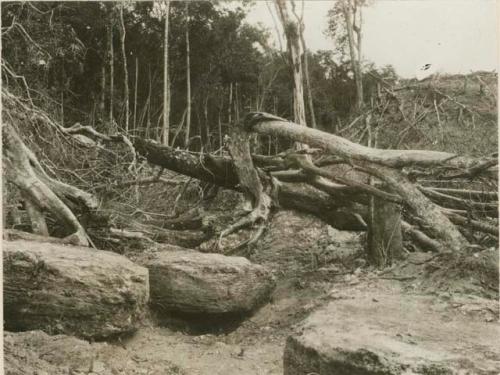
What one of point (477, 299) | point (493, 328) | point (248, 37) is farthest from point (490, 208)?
point (248, 37)

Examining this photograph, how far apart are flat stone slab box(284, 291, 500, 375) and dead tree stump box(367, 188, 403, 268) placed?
1.61m

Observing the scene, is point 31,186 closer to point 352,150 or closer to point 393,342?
point 352,150

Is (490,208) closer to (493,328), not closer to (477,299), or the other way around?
(477,299)

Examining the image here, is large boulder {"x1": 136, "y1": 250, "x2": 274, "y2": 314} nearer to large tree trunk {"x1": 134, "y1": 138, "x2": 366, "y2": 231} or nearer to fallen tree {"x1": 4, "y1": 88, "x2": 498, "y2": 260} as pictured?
fallen tree {"x1": 4, "y1": 88, "x2": 498, "y2": 260}

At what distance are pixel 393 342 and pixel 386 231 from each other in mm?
2609

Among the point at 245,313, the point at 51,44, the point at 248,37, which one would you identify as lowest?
the point at 245,313

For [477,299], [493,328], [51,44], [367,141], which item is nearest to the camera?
[493,328]

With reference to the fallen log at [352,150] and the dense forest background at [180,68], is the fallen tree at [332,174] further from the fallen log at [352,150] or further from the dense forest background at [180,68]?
the dense forest background at [180,68]

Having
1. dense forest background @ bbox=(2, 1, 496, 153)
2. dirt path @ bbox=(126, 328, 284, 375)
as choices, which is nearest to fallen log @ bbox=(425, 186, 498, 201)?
dirt path @ bbox=(126, 328, 284, 375)

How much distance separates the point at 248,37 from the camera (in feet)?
59.0

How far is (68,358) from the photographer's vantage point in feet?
11.7

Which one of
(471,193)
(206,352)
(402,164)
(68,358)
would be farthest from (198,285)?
(471,193)

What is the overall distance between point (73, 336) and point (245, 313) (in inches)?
66.6

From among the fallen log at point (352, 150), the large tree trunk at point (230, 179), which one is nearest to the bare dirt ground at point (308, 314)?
the large tree trunk at point (230, 179)
